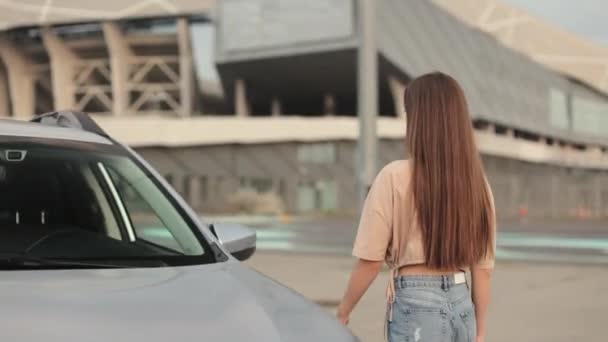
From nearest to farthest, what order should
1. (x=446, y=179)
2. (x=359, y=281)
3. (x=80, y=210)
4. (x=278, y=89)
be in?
Result: (x=446, y=179) < (x=359, y=281) < (x=80, y=210) < (x=278, y=89)

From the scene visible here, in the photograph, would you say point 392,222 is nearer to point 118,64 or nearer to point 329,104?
point 118,64

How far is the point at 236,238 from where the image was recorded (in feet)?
11.5

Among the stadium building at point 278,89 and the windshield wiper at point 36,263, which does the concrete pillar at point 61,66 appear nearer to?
the stadium building at point 278,89

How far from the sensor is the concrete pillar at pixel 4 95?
64.6 m

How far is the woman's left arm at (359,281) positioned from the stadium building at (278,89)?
4026 centimetres

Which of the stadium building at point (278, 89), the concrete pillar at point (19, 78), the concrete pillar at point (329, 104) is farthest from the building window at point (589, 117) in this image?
the concrete pillar at point (19, 78)

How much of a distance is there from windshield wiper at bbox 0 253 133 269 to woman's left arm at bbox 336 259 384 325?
0.83m

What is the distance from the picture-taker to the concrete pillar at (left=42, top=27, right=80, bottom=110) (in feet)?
186

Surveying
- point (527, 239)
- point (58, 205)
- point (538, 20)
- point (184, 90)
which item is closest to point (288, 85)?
point (184, 90)

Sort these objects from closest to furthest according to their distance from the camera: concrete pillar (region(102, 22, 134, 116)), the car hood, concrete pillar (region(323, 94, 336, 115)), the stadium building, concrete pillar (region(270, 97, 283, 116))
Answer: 1. the car hood
2. the stadium building
3. concrete pillar (region(102, 22, 134, 116))
4. concrete pillar (region(323, 94, 336, 115))
5. concrete pillar (region(270, 97, 283, 116))

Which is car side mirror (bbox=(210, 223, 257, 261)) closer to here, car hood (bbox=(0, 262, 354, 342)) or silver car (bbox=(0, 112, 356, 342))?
silver car (bbox=(0, 112, 356, 342))

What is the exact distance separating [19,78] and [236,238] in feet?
204

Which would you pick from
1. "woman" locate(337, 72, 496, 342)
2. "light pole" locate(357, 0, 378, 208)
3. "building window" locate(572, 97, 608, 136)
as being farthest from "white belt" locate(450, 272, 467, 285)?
"building window" locate(572, 97, 608, 136)

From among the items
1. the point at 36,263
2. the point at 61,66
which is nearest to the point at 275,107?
the point at 61,66
